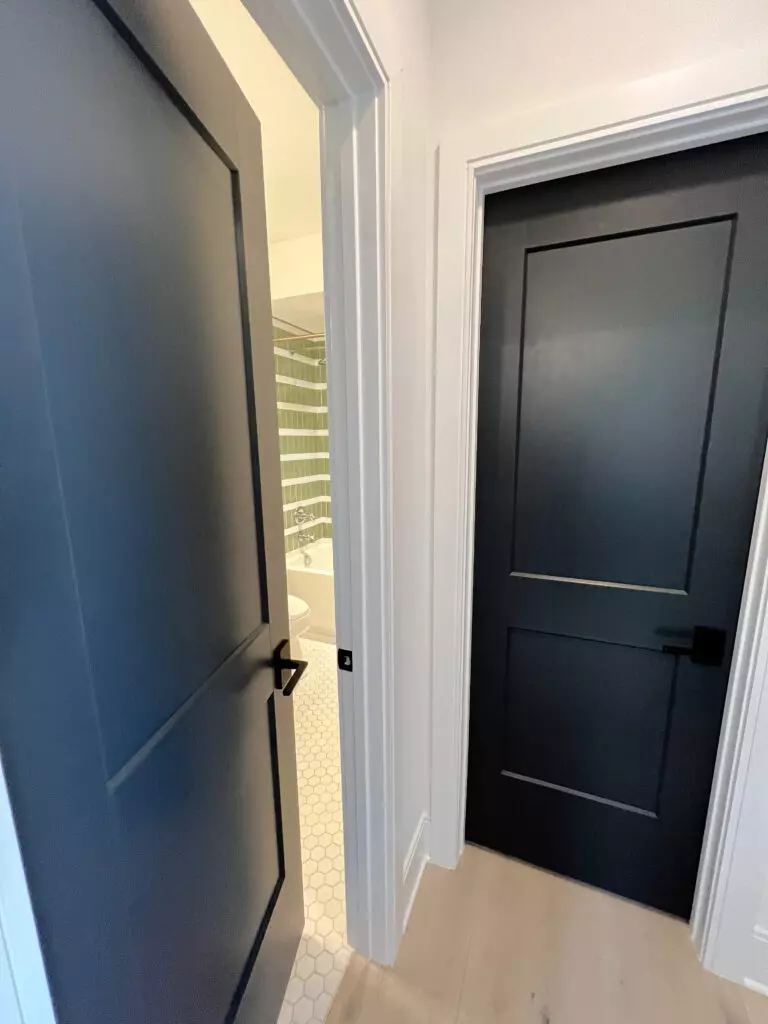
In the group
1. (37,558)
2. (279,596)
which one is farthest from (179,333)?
(279,596)

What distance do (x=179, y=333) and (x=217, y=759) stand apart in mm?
691

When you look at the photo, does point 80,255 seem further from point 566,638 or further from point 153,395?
point 566,638

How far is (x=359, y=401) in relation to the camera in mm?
900

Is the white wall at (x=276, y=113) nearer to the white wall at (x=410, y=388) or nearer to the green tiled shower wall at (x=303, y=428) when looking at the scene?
the white wall at (x=410, y=388)

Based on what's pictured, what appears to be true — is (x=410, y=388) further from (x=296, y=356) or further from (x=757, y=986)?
(x=296, y=356)

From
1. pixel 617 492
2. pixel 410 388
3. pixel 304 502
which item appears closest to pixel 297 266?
pixel 304 502

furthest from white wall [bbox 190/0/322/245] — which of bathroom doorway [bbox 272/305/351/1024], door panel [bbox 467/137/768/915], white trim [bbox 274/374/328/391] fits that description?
white trim [bbox 274/374/328/391]

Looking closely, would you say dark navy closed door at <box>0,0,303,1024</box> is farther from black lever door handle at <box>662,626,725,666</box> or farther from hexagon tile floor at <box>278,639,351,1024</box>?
black lever door handle at <box>662,626,725,666</box>

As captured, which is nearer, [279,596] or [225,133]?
[225,133]

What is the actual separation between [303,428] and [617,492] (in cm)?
258

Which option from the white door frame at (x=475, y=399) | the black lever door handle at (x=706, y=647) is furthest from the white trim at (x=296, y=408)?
the black lever door handle at (x=706, y=647)

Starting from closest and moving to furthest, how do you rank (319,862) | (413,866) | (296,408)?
(413,866), (319,862), (296,408)

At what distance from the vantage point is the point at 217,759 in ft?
2.46

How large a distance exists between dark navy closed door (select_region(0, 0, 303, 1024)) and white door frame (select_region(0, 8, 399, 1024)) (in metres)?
0.15
